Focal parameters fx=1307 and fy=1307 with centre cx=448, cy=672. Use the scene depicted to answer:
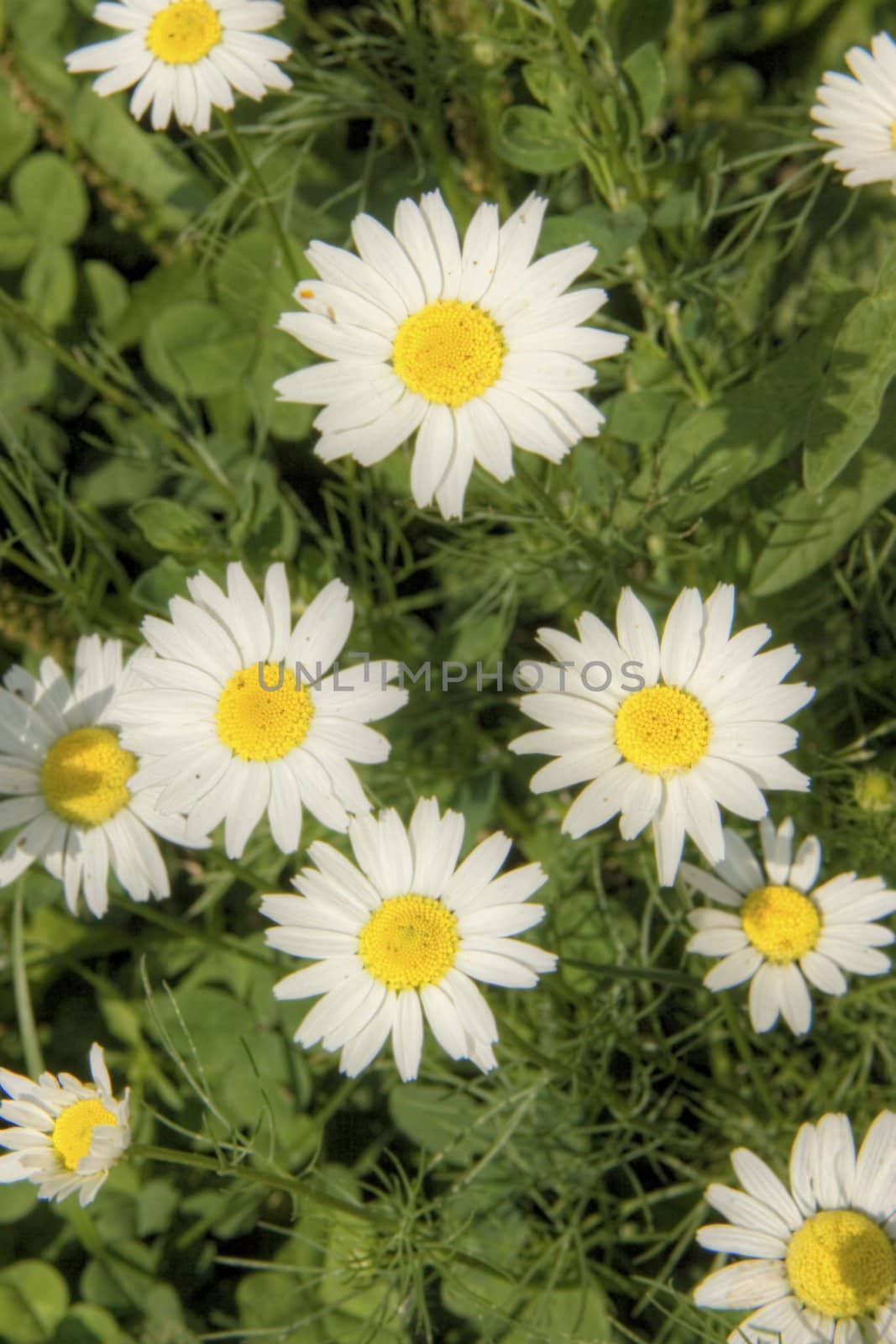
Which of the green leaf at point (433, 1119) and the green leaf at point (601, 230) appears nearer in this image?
the green leaf at point (601, 230)

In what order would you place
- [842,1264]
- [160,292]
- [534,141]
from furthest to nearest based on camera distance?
[160,292] → [534,141] → [842,1264]

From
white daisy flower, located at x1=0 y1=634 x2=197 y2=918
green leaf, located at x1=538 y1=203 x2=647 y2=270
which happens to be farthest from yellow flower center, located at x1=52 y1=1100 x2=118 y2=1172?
green leaf, located at x1=538 y1=203 x2=647 y2=270

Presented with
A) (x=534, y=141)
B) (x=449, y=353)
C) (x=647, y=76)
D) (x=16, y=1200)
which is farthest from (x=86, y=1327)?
(x=647, y=76)

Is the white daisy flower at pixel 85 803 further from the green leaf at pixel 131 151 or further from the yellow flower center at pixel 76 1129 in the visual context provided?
the green leaf at pixel 131 151

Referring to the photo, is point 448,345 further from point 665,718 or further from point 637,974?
point 637,974

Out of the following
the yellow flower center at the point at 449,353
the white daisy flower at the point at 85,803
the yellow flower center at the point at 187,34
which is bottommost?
the white daisy flower at the point at 85,803

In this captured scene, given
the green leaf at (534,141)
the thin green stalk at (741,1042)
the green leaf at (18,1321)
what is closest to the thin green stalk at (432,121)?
the green leaf at (534,141)

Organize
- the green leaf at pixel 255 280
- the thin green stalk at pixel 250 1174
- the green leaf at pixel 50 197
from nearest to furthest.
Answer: the thin green stalk at pixel 250 1174 < the green leaf at pixel 255 280 < the green leaf at pixel 50 197
